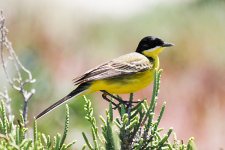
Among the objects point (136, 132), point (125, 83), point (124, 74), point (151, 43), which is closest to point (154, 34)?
point (151, 43)

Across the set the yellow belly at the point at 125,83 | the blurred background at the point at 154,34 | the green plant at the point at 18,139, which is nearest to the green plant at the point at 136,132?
the green plant at the point at 18,139

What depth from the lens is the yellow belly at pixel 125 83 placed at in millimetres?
5004

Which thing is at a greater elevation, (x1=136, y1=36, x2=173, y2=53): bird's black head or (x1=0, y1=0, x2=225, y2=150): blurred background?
(x1=136, y1=36, x2=173, y2=53): bird's black head

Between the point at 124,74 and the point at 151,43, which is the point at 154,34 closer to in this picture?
the point at 151,43

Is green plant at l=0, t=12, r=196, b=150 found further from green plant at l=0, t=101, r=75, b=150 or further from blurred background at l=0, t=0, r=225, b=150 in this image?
blurred background at l=0, t=0, r=225, b=150

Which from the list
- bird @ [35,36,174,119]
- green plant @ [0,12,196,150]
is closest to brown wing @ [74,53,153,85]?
bird @ [35,36,174,119]

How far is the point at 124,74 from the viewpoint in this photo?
211 inches

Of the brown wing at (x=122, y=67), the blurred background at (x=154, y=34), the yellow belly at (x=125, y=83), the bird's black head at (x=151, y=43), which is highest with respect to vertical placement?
the bird's black head at (x=151, y=43)

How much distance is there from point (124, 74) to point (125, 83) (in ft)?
0.88

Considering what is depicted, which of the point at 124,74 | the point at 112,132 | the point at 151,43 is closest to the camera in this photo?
the point at 112,132

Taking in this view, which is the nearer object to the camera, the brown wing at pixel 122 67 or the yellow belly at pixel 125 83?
the yellow belly at pixel 125 83

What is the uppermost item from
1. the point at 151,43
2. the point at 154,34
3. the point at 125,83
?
the point at 151,43

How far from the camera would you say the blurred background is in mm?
11344

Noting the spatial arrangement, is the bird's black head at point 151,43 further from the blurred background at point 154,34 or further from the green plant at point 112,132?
the blurred background at point 154,34
